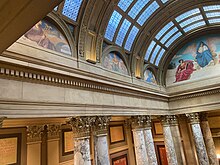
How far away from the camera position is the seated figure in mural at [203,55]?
1170 centimetres

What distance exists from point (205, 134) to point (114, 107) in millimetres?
8666

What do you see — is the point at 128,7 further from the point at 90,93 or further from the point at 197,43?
the point at 197,43

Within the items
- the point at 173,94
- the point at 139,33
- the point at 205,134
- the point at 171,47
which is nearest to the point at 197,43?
the point at 171,47

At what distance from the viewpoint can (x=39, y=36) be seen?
5188 mm

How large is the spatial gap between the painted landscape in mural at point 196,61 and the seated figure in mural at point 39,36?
10.1m

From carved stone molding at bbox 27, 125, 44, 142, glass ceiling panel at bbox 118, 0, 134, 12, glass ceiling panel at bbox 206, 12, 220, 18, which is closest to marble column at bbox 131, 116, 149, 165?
carved stone molding at bbox 27, 125, 44, 142

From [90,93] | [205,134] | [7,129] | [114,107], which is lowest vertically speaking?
[205,134]

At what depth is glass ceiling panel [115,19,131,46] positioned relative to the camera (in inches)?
333

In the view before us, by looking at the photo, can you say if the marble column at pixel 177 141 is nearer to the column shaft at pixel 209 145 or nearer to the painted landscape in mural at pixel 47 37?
the column shaft at pixel 209 145

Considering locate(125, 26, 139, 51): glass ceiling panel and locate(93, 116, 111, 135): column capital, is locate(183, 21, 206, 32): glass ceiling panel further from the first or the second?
locate(93, 116, 111, 135): column capital

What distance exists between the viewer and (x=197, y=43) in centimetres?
1222

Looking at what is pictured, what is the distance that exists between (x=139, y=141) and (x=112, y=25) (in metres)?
5.75

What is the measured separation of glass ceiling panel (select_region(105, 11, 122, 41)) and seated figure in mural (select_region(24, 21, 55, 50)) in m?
3.06

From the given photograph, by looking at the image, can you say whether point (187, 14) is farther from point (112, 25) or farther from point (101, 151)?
point (101, 151)
